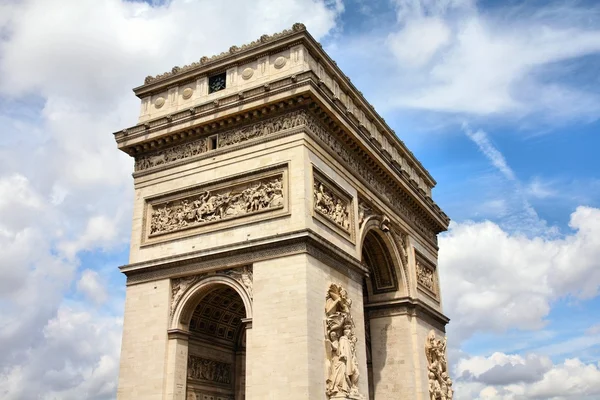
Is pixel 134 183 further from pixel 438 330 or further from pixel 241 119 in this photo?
pixel 438 330

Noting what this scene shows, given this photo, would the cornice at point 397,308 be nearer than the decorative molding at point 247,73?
No

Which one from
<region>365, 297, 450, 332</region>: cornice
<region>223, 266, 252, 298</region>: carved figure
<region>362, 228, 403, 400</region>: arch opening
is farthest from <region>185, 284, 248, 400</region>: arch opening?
<region>365, 297, 450, 332</region>: cornice

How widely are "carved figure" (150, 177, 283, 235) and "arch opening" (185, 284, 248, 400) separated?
7.25 feet

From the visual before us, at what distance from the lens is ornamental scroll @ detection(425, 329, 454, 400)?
26.0 metres

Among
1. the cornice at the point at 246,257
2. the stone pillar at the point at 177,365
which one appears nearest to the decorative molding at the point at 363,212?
the cornice at the point at 246,257

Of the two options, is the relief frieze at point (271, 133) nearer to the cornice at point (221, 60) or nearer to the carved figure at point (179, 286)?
the cornice at point (221, 60)

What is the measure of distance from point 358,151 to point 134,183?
25.0 ft

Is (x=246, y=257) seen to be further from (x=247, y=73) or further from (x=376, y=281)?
(x=376, y=281)

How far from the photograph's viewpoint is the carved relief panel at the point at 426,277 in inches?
1095

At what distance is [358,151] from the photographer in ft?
76.5

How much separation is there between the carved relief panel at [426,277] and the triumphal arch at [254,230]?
12.4 feet

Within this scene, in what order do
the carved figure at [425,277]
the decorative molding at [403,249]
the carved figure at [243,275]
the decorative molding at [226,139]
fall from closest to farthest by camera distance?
the carved figure at [243,275] < the decorative molding at [226,139] < the decorative molding at [403,249] < the carved figure at [425,277]

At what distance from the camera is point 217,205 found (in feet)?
68.0

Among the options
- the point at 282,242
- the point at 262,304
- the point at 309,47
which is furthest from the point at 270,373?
the point at 309,47
